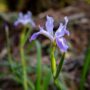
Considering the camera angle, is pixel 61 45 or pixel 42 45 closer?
pixel 61 45

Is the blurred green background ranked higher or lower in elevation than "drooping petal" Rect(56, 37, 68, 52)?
lower

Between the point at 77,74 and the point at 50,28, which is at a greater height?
the point at 50,28

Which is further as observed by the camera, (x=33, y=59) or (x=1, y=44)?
(x=1, y=44)

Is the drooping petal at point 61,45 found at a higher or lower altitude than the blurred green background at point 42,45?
higher

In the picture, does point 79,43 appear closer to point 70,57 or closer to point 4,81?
point 70,57

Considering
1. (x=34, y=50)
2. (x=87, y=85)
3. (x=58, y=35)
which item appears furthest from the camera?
A: (x=34, y=50)

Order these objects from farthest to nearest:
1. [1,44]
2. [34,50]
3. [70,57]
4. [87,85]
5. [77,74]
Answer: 1. [1,44]
2. [34,50]
3. [70,57]
4. [77,74]
5. [87,85]

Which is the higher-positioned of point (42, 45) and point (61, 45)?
point (61, 45)

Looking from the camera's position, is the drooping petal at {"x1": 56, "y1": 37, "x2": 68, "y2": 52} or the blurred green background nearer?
the drooping petal at {"x1": 56, "y1": 37, "x2": 68, "y2": 52}

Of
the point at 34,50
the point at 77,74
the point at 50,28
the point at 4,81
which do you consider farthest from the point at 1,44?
the point at 50,28

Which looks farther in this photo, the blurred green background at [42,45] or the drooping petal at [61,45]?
the blurred green background at [42,45]
